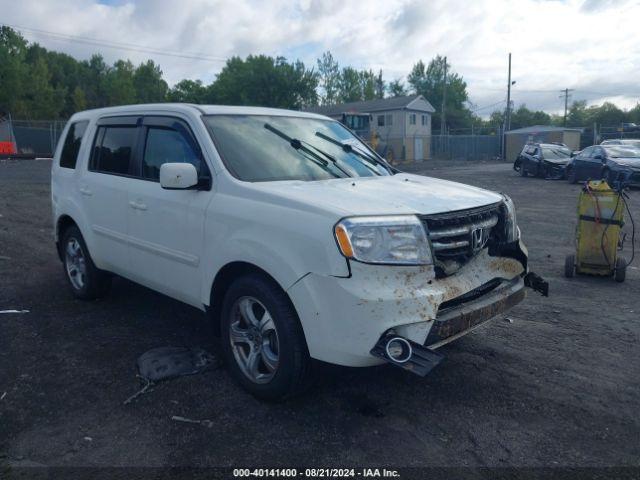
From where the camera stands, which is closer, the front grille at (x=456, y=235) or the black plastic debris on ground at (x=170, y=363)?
the front grille at (x=456, y=235)

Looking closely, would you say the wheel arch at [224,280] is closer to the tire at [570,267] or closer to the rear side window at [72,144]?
the rear side window at [72,144]

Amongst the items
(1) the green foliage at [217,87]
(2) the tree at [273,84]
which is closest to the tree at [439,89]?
(1) the green foliage at [217,87]

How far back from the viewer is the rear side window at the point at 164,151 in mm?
4250

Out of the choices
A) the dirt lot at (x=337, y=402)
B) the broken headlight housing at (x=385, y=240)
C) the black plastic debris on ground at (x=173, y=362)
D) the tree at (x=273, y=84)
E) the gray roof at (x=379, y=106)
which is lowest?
the dirt lot at (x=337, y=402)

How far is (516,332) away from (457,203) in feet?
6.05

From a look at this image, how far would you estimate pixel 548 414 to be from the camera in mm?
3529

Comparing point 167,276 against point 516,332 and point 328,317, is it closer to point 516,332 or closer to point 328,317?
point 328,317

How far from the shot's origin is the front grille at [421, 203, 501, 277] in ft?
11.1

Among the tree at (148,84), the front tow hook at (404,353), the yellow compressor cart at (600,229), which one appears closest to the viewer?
the front tow hook at (404,353)

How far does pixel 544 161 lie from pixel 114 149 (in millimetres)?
23389

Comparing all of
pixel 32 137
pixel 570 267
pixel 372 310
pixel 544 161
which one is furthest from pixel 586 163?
pixel 32 137

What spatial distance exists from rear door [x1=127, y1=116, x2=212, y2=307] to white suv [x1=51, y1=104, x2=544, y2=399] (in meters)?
0.01

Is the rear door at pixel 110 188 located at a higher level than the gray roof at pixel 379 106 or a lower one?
lower

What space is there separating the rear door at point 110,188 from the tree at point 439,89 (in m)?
82.4
